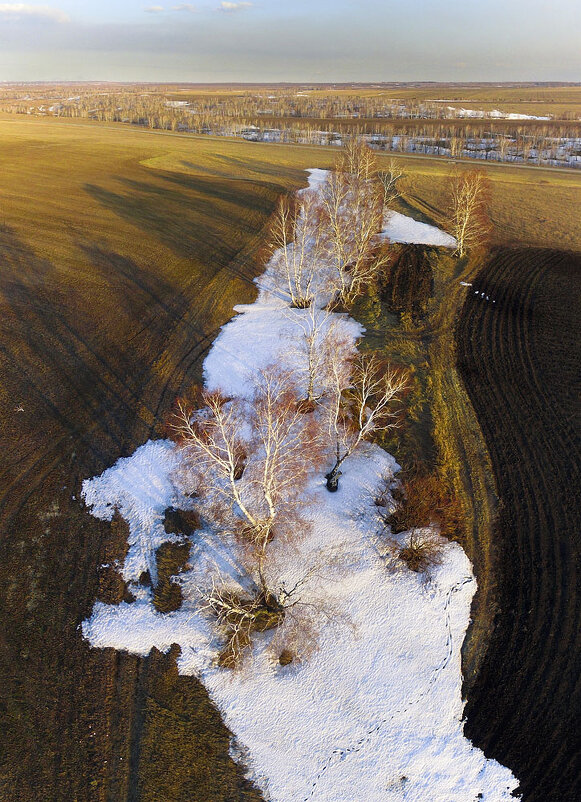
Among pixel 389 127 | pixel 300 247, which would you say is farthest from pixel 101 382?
pixel 389 127

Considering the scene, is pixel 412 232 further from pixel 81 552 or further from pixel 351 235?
pixel 81 552

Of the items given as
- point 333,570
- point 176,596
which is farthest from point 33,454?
point 333,570

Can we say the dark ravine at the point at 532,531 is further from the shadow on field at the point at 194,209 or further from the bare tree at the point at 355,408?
the shadow on field at the point at 194,209

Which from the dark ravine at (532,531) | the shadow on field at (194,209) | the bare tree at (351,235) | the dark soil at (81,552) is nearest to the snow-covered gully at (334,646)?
the dark soil at (81,552)

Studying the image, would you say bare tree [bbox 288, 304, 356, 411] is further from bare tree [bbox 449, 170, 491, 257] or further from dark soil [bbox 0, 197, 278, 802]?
bare tree [bbox 449, 170, 491, 257]

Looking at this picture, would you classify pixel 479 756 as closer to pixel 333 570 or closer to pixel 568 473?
pixel 333 570
